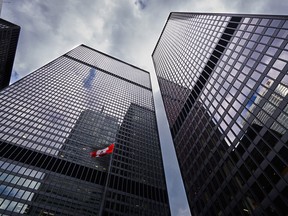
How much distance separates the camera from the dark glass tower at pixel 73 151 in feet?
203

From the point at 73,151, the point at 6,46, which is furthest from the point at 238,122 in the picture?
the point at 6,46

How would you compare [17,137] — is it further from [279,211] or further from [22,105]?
[279,211]

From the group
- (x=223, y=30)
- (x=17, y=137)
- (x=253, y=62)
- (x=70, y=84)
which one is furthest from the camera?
(x=70, y=84)

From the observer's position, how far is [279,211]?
83.7 feet

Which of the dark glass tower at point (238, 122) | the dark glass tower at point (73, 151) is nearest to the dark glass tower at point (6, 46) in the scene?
the dark glass tower at point (73, 151)

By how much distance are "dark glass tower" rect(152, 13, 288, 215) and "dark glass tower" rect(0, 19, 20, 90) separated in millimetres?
106813

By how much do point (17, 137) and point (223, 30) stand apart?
72.0m

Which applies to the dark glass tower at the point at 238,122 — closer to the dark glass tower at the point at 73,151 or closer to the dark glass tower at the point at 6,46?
the dark glass tower at the point at 73,151

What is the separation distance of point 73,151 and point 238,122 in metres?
61.6

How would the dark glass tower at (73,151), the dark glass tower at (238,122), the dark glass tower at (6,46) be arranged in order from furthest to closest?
the dark glass tower at (6,46) → the dark glass tower at (73,151) → the dark glass tower at (238,122)

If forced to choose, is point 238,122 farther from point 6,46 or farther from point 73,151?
point 6,46

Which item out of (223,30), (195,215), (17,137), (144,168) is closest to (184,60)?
(223,30)

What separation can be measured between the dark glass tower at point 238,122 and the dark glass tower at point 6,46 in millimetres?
106813

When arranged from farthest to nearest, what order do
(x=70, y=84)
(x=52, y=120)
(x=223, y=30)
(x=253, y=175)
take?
(x=70, y=84) → (x=52, y=120) → (x=223, y=30) → (x=253, y=175)
